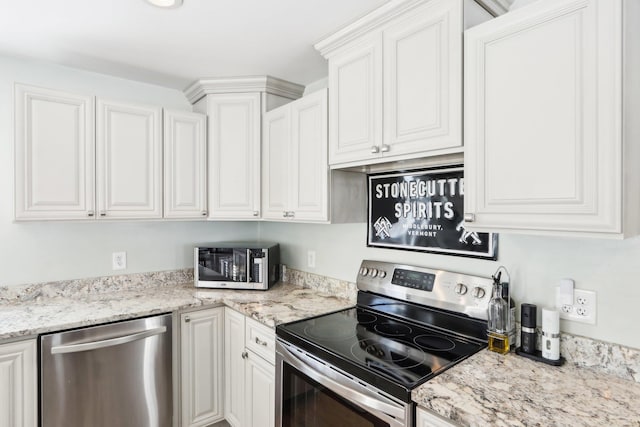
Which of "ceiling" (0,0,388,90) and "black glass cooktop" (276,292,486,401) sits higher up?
"ceiling" (0,0,388,90)

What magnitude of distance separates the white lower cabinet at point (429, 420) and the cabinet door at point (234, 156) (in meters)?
1.61

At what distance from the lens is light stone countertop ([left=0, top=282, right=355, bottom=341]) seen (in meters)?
1.78

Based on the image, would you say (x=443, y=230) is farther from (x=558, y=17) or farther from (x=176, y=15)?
(x=176, y=15)

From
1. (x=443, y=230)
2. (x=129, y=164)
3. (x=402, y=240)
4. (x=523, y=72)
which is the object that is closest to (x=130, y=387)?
(x=129, y=164)

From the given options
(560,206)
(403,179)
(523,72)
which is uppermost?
(523,72)

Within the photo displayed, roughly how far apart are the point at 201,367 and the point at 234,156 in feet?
4.44

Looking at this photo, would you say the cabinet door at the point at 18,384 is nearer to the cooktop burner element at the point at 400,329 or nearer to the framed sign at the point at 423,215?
the cooktop burner element at the point at 400,329

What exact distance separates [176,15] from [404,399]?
183 cm

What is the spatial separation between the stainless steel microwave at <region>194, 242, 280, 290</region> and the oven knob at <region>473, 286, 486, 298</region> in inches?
53.8

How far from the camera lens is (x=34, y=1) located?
155cm

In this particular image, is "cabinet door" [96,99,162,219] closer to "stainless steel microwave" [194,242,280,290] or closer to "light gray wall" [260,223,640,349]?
"stainless steel microwave" [194,242,280,290]

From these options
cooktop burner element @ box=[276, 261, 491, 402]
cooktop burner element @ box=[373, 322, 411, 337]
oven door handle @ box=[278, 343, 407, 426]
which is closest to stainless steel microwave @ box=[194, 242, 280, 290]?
cooktop burner element @ box=[276, 261, 491, 402]

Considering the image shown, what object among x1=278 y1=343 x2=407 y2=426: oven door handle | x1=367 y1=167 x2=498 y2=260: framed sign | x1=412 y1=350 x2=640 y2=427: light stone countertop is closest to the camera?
x1=412 y1=350 x2=640 y2=427: light stone countertop

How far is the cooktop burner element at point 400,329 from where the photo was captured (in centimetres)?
131
